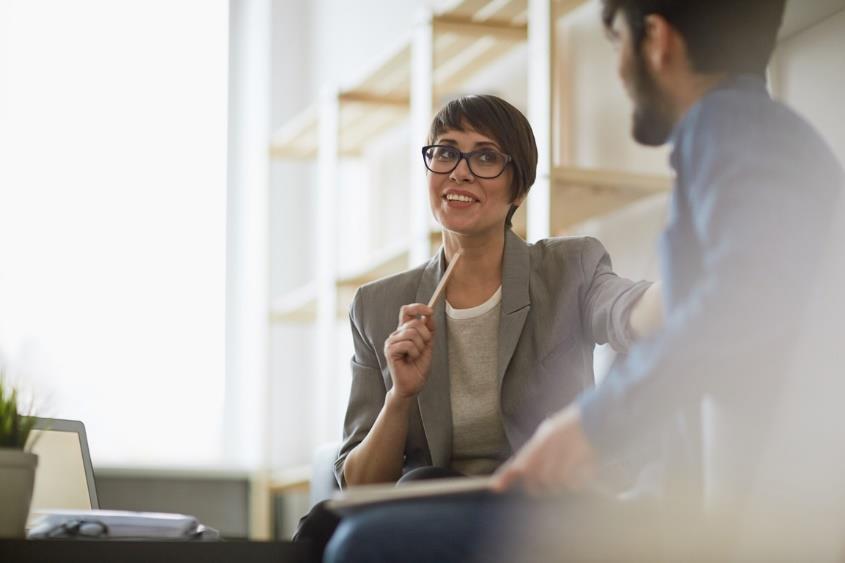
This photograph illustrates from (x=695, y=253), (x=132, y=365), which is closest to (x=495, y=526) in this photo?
(x=695, y=253)

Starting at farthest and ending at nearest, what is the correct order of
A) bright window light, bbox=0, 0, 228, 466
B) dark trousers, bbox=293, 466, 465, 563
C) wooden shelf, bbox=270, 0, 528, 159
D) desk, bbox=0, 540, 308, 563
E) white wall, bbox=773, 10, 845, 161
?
bright window light, bbox=0, 0, 228, 466, wooden shelf, bbox=270, 0, 528, 159, white wall, bbox=773, 10, 845, 161, dark trousers, bbox=293, 466, 465, 563, desk, bbox=0, 540, 308, 563

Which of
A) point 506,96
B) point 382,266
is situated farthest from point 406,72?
point 382,266

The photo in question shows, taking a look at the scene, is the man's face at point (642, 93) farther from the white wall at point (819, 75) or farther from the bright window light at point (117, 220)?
the bright window light at point (117, 220)

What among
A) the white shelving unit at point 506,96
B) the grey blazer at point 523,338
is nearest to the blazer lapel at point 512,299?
the grey blazer at point 523,338

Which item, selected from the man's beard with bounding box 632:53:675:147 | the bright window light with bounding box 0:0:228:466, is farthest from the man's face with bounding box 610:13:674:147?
the bright window light with bounding box 0:0:228:466

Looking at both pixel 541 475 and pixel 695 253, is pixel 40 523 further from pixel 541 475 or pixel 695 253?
pixel 695 253

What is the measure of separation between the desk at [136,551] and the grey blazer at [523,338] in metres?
0.39

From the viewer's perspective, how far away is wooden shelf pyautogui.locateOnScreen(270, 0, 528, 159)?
3195 millimetres

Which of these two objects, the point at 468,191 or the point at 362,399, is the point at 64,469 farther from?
the point at 468,191

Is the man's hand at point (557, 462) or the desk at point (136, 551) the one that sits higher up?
the man's hand at point (557, 462)

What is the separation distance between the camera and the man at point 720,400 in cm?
96

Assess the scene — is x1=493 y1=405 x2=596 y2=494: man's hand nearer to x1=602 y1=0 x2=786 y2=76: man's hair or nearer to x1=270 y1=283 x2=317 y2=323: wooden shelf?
x1=602 y1=0 x2=786 y2=76: man's hair

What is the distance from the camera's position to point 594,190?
2.79 m

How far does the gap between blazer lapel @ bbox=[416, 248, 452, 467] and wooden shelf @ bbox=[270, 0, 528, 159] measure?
149cm
